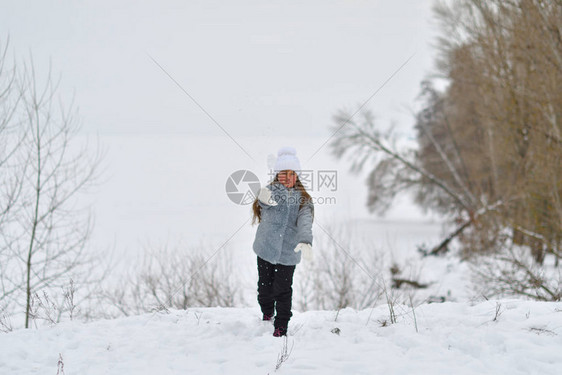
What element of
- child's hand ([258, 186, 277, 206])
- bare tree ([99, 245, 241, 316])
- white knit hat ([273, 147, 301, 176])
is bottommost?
bare tree ([99, 245, 241, 316])

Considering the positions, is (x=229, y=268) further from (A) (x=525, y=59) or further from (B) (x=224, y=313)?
(A) (x=525, y=59)

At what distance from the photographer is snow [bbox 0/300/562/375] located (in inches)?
114

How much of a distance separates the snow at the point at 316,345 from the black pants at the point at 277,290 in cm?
16

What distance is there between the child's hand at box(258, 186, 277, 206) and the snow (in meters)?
1.15

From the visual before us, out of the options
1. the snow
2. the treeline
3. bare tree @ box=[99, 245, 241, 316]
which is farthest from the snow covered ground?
bare tree @ box=[99, 245, 241, 316]

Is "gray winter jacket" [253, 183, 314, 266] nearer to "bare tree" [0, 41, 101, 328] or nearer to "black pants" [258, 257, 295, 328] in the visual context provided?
"black pants" [258, 257, 295, 328]

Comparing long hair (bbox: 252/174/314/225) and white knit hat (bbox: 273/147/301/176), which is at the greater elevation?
white knit hat (bbox: 273/147/301/176)

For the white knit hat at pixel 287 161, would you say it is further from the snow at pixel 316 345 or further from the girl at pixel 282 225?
the snow at pixel 316 345

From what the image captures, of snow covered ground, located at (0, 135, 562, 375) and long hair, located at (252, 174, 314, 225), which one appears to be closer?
snow covered ground, located at (0, 135, 562, 375)

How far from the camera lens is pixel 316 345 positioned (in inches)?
129

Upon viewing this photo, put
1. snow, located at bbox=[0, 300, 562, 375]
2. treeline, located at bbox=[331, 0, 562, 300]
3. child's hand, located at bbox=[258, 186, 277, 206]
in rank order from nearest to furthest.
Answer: snow, located at bbox=[0, 300, 562, 375], child's hand, located at bbox=[258, 186, 277, 206], treeline, located at bbox=[331, 0, 562, 300]

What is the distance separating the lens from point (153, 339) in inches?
139

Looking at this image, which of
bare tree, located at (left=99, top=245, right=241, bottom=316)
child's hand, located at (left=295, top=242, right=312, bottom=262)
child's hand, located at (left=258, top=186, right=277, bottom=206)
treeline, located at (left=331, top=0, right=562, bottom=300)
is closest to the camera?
child's hand, located at (left=295, top=242, right=312, bottom=262)

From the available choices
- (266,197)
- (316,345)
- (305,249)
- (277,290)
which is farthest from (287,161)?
(316,345)
